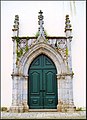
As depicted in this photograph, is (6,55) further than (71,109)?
Yes

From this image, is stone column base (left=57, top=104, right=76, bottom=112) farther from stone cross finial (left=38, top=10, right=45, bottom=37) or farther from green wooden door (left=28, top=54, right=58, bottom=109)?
stone cross finial (left=38, top=10, right=45, bottom=37)

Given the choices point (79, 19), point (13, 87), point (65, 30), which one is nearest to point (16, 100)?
point (13, 87)

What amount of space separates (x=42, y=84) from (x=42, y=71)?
0.51 metres

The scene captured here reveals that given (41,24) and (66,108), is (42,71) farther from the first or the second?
(41,24)

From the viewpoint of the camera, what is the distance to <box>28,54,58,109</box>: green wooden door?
796 centimetres

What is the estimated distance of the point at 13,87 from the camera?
310 inches

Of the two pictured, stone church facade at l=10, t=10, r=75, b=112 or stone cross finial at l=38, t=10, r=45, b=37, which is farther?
stone cross finial at l=38, t=10, r=45, b=37

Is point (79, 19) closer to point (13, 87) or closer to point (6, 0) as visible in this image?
point (6, 0)

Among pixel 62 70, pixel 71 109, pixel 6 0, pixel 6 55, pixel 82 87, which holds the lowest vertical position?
pixel 71 109

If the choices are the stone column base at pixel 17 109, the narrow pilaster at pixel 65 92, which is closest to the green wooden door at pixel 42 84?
the narrow pilaster at pixel 65 92

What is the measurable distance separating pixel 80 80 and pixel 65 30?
2.04 metres

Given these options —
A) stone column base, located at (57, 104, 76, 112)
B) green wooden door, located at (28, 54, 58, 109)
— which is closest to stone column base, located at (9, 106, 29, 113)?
green wooden door, located at (28, 54, 58, 109)

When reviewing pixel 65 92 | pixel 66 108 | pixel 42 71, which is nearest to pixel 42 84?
pixel 42 71

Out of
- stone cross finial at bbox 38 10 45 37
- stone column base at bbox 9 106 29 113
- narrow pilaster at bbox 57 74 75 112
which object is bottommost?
stone column base at bbox 9 106 29 113
